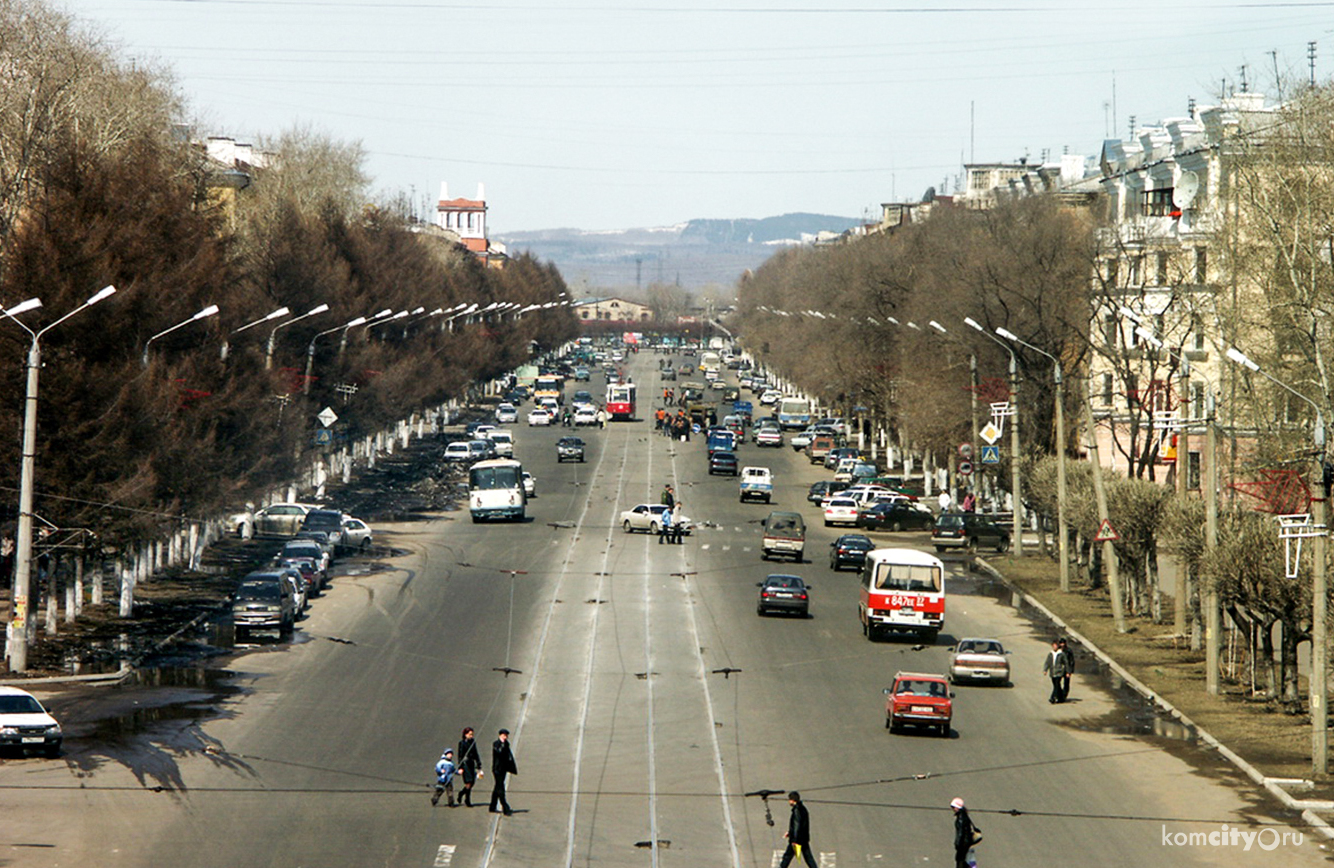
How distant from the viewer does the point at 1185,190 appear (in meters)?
75.4

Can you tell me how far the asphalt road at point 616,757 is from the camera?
24.4 meters

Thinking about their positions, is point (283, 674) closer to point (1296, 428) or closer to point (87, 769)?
point (87, 769)

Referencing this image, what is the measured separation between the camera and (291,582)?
4550 centimetres

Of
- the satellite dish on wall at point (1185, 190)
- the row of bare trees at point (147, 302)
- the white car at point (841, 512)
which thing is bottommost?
the white car at point (841, 512)

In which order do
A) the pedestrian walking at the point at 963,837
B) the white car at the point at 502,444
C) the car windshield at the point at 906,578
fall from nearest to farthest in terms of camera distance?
the pedestrian walking at the point at 963,837, the car windshield at the point at 906,578, the white car at the point at 502,444

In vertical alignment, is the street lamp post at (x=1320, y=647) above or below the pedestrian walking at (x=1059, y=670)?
above

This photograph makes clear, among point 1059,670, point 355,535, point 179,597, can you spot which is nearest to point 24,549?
point 179,597

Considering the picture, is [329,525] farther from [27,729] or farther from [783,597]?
[27,729]

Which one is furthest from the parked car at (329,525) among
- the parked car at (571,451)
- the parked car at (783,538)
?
the parked car at (571,451)

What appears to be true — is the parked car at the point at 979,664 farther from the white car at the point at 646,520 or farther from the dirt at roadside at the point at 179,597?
the white car at the point at 646,520

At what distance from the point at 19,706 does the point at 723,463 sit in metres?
63.6

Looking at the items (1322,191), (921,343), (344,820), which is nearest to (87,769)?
(344,820)

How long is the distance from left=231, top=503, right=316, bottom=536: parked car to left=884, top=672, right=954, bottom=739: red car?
37935 millimetres

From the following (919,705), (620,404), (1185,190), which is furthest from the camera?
(620,404)
